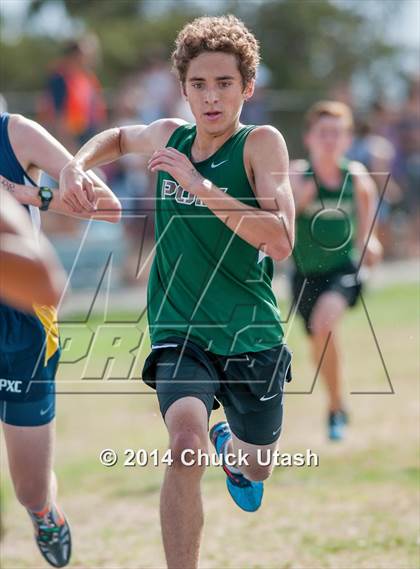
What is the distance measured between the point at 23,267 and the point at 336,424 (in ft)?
20.1

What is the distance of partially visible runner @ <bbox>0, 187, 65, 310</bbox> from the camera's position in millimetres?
2801

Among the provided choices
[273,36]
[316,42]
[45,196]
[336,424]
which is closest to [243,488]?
[45,196]

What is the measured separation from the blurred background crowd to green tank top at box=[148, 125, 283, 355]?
5.91 feet

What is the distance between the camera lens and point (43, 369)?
5.14 m

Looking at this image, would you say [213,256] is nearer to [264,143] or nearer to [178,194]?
[178,194]

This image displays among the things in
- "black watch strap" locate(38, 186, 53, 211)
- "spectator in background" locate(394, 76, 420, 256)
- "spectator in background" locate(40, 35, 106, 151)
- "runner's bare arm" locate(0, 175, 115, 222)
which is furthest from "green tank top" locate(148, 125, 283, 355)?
"spectator in background" locate(394, 76, 420, 256)

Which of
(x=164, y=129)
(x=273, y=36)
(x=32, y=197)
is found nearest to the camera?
(x=32, y=197)

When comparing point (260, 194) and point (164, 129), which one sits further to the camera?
point (164, 129)

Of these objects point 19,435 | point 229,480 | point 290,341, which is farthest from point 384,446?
point 290,341

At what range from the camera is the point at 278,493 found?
713 cm

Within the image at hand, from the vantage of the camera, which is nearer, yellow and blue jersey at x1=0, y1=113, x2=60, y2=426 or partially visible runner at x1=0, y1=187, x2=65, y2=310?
partially visible runner at x1=0, y1=187, x2=65, y2=310

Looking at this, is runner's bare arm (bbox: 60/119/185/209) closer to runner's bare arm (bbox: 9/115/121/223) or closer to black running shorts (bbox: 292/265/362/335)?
runner's bare arm (bbox: 9/115/121/223)

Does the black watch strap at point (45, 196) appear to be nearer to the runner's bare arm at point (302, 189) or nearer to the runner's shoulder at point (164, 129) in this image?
the runner's shoulder at point (164, 129)

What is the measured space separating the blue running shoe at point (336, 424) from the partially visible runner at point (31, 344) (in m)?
3.67
